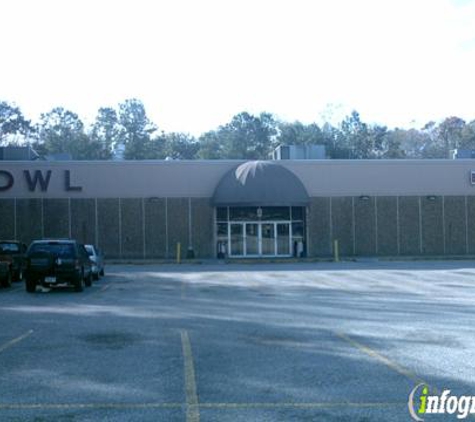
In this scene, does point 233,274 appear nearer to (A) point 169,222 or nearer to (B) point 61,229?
(A) point 169,222

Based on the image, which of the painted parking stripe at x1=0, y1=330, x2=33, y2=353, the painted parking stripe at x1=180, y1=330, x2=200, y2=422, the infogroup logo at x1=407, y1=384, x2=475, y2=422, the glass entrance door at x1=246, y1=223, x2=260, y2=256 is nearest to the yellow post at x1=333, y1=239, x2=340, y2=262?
the glass entrance door at x1=246, y1=223, x2=260, y2=256

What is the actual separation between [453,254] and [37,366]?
38113 millimetres

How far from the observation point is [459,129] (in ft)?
360

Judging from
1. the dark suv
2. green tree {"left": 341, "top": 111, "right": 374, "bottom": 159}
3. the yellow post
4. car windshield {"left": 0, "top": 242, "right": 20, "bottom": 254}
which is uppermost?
green tree {"left": 341, "top": 111, "right": 374, "bottom": 159}

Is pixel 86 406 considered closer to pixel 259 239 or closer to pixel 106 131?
pixel 259 239

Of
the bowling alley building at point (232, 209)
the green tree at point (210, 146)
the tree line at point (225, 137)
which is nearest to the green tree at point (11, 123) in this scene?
the tree line at point (225, 137)

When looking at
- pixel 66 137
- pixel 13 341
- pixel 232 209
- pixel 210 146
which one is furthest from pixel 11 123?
pixel 13 341

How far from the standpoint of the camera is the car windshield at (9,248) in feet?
86.8

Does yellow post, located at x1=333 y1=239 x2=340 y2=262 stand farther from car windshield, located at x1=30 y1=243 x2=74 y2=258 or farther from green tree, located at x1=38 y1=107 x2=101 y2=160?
green tree, located at x1=38 y1=107 x2=101 y2=160

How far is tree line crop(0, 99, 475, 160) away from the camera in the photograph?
97375 millimetres

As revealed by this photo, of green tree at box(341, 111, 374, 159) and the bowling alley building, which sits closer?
the bowling alley building

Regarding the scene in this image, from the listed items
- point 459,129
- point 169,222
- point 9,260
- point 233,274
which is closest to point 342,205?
point 169,222

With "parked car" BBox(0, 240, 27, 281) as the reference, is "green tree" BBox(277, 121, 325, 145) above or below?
above

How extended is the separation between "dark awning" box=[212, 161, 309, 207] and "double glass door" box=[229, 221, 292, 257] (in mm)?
2693
